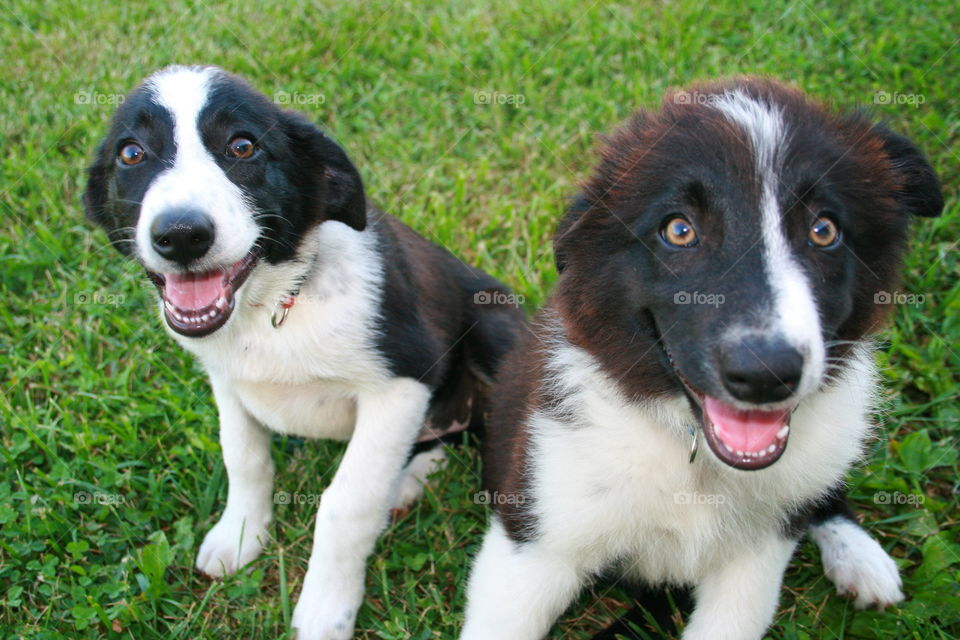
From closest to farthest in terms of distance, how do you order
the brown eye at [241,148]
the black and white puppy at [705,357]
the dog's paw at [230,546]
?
the black and white puppy at [705,357]
the brown eye at [241,148]
the dog's paw at [230,546]

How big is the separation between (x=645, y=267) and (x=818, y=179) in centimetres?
50

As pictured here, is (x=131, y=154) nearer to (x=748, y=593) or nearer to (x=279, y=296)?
(x=279, y=296)

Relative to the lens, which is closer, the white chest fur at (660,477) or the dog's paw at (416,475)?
the white chest fur at (660,477)

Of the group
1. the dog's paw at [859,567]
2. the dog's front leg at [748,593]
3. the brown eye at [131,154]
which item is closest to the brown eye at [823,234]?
the dog's front leg at [748,593]

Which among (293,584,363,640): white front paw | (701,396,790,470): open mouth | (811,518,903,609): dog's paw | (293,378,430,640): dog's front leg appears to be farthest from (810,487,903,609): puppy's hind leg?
(293,584,363,640): white front paw

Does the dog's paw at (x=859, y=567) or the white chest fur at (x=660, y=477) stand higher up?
the white chest fur at (x=660, y=477)

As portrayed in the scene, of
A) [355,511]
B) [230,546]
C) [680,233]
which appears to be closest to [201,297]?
[355,511]

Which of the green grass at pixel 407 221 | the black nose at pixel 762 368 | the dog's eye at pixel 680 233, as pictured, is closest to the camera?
the black nose at pixel 762 368

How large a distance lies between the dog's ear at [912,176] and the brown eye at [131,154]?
2352mm

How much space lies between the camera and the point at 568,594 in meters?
2.79

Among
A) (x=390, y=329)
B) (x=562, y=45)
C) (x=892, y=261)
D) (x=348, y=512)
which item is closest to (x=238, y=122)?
(x=390, y=329)

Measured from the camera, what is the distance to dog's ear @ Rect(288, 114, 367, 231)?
10.3ft

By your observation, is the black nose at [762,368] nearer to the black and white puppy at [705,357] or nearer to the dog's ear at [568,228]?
the black and white puppy at [705,357]

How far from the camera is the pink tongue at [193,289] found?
2.88 metres
